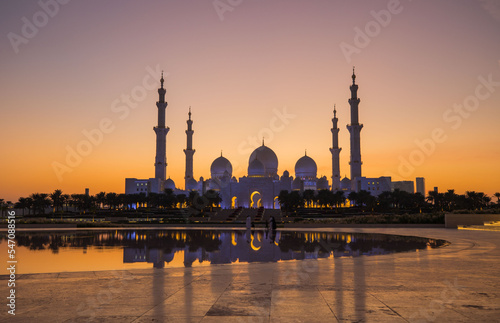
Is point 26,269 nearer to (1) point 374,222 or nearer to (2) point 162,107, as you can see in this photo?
(1) point 374,222

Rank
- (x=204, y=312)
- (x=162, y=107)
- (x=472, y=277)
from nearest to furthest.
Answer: (x=204, y=312) → (x=472, y=277) → (x=162, y=107)

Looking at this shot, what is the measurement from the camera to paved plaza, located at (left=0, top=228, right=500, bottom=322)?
17.1ft

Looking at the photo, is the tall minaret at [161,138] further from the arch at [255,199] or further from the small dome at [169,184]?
the small dome at [169,184]

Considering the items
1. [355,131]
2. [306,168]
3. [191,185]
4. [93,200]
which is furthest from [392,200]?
[93,200]

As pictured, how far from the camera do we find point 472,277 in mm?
8023

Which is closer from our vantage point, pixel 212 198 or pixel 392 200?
→ pixel 392 200

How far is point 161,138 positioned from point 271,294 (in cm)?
7064

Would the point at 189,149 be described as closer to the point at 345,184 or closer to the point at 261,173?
the point at 261,173

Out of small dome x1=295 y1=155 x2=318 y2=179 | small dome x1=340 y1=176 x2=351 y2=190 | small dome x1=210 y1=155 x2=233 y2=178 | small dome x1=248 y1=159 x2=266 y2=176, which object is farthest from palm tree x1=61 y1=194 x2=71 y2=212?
small dome x1=340 y1=176 x2=351 y2=190

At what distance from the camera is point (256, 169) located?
80625 mm

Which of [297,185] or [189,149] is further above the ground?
[189,149]

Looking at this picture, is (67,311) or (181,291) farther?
(181,291)

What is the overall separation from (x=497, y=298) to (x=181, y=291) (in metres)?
4.71

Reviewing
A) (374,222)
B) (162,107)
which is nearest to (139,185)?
(162,107)
